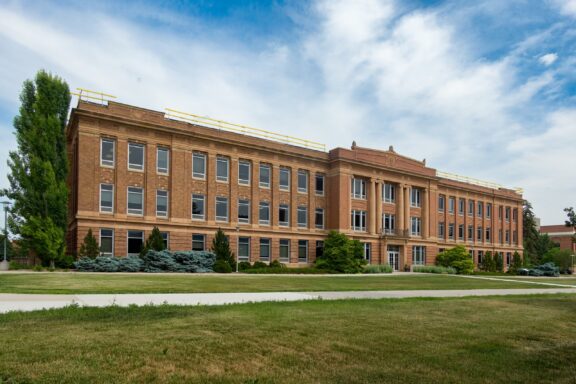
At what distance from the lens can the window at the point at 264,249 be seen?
4231 cm

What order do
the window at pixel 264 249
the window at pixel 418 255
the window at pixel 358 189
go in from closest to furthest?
the window at pixel 264 249
the window at pixel 358 189
the window at pixel 418 255

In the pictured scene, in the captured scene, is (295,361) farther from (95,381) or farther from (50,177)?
(50,177)

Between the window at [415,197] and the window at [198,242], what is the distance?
26.4m

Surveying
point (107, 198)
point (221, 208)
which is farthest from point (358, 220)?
→ point (107, 198)

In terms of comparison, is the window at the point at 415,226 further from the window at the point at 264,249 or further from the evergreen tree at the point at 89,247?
the evergreen tree at the point at 89,247

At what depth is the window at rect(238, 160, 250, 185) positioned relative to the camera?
42.0 metres

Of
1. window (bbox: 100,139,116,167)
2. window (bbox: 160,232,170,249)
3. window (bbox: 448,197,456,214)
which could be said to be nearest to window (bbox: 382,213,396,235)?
window (bbox: 448,197,456,214)

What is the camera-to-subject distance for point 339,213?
1817 inches

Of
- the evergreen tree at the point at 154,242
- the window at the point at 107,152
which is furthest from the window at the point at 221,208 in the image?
the window at the point at 107,152

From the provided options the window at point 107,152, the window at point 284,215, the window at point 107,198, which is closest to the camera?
the window at point 107,198

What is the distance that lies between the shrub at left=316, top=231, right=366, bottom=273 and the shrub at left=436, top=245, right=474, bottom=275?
46.0 ft

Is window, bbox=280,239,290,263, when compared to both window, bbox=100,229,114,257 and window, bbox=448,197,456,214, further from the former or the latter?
window, bbox=448,197,456,214

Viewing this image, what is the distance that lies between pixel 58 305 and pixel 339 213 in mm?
36124

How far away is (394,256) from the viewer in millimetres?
51469
